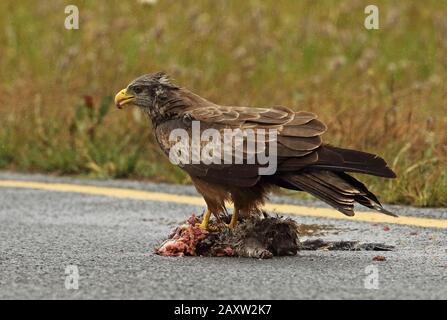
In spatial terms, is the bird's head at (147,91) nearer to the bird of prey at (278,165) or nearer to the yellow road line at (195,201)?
the bird of prey at (278,165)

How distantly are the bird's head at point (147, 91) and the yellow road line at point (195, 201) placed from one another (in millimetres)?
1350

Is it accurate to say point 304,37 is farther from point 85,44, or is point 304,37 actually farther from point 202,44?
point 85,44

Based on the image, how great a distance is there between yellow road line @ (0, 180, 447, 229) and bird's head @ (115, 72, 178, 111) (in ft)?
4.43

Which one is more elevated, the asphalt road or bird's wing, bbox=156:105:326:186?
bird's wing, bbox=156:105:326:186

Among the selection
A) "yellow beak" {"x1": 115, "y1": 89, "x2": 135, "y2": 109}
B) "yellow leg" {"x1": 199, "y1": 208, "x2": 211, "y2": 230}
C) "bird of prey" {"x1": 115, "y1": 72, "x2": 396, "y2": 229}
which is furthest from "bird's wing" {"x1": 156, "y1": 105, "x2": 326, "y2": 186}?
"yellow beak" {"x1": 115, "y1": 89, "x2": 135, "y2": 109}

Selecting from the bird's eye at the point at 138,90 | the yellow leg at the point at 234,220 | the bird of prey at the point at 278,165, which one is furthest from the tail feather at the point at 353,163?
the bird's eye at the point at 138,90

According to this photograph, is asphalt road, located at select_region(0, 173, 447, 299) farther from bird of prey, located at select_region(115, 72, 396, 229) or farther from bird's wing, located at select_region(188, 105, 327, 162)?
bird's wing, located at select_region(188, 105, 327, 162)

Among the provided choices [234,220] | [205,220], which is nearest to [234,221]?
[234,220]

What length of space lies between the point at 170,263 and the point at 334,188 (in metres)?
1.06

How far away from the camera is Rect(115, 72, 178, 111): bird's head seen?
7.83m

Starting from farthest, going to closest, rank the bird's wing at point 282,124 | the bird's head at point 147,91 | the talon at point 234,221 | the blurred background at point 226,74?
the blurred background at point 226,74 < the bird's head at point 147,91 < the talon at point 234,221 < the bird's wing at point 282,124

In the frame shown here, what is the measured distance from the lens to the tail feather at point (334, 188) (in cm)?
691
